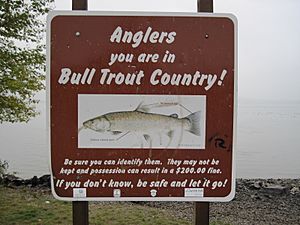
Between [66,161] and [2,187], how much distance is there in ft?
15.1

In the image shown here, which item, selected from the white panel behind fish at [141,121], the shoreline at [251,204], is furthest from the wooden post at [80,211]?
the shoreline at [251,204]

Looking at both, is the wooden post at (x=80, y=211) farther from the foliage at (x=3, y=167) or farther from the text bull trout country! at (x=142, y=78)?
the foliage at (x=3, y=167)

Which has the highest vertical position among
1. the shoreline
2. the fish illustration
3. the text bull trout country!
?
the text bull trout country!

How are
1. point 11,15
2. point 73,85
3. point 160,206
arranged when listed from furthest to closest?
point 160,206 < point 11,15 < point 73,85

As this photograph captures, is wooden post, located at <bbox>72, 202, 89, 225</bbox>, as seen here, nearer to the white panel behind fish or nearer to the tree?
the white panel behind fish

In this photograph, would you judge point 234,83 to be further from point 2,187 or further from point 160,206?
point 2,187

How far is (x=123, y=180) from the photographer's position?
92.3 inches

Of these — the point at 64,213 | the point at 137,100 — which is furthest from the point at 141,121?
the point at 64,213

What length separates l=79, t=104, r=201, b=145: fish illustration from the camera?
7.58 ft

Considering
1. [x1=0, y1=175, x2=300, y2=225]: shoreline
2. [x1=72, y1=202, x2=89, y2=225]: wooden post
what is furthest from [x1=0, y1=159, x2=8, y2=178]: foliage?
[x1=72, y1=202, x2=89, y2=225]: wooden post

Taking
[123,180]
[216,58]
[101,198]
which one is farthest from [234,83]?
[101,198]

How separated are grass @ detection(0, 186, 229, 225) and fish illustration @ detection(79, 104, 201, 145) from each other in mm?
2683

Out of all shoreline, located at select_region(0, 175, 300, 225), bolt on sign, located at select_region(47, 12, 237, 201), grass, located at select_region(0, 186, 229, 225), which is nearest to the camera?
bolt on sign, located at select_region(47, 12, 237, 201)

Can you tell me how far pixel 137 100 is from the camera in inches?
91.0
